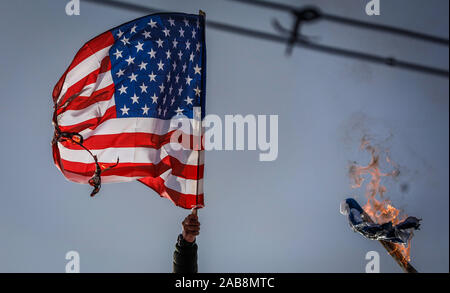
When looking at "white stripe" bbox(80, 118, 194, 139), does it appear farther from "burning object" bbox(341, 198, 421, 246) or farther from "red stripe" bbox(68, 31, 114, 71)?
"burning object" bbox(341, 198, 421, 246)

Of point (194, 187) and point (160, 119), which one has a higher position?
point (160, 119)

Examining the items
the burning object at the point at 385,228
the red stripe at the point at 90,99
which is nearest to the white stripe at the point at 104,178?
the red stripe at the point at 90,99

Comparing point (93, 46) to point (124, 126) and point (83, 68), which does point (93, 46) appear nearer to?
point (83, 68)

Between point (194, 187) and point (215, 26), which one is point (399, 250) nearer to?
point (194, 187)

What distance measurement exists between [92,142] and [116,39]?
4.89 feet

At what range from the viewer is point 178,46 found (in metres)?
5.62

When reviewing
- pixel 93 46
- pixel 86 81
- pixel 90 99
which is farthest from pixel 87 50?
pixel 90 99

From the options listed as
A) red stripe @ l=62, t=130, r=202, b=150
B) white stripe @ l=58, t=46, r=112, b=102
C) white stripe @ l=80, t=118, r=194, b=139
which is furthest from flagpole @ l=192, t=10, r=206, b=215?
white stripe @ l=58, t=46, r=112, b=102

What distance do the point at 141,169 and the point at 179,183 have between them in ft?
1.81

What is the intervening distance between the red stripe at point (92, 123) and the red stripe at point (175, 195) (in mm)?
990

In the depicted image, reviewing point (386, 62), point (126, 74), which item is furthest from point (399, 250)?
point (386, 62)

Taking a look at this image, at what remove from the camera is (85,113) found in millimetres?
5348

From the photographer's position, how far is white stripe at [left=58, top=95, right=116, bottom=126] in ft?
17.4

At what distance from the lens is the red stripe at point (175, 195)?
527 cm
